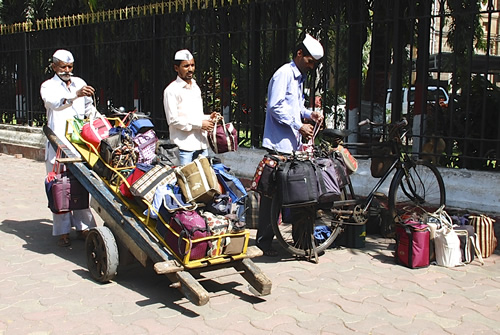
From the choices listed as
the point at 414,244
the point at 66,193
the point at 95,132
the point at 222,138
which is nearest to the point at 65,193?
the point at 66,193

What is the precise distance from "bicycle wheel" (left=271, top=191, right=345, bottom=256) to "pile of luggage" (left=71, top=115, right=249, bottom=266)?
2.71 feet

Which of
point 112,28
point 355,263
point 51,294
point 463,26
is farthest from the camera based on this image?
point 112,28

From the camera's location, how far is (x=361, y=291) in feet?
15.7

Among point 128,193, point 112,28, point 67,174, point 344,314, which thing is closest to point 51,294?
point 128,193

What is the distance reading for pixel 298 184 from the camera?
512cm

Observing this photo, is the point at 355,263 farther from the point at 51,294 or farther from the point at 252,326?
the point at 51,294

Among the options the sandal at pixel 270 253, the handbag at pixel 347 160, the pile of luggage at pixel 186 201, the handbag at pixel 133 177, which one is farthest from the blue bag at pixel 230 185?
the handbag at pixel 347 160

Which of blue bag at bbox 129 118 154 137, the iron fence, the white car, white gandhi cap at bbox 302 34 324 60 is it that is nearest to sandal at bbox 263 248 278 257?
blue bag at bbox 129 118 154 137

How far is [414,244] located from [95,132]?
3.01m

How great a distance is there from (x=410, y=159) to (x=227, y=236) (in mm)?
2505

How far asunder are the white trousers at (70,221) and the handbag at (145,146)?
1.19 meters

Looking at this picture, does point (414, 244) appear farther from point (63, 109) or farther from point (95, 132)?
point (63, 109)

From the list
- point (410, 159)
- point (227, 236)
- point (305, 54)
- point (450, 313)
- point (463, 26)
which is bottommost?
point (450, 313)

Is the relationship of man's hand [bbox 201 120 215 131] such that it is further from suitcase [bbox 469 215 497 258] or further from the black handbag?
suitcase [bbox 469 215 497 258]
